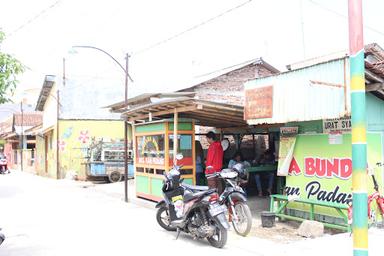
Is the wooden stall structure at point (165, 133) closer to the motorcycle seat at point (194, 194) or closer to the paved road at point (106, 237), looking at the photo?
the paved road at point (106, 237)

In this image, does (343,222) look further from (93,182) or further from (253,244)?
(93,182)

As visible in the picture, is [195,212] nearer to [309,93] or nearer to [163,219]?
[163,219]

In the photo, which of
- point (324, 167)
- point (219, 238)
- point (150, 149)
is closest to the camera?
point (219, 238)

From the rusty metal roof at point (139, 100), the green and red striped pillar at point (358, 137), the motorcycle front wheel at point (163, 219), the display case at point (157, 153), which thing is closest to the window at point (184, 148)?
the display case at point (157, 153)

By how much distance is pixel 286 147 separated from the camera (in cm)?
927

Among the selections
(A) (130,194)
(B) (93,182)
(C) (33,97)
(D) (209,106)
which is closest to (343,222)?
(D) (209,106)

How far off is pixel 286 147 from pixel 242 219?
2.15 m

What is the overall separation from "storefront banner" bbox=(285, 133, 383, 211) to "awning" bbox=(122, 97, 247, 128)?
1957mm

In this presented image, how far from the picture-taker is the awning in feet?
32.0

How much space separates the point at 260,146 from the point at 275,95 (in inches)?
290

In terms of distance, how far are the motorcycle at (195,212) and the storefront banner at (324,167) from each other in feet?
7.55

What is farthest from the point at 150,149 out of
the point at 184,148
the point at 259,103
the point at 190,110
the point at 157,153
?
the point at 259,103

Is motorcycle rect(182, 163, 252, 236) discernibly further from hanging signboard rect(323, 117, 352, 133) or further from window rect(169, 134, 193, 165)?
window rect(169, 134, 193, 165)

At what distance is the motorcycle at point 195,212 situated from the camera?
7.11 m
